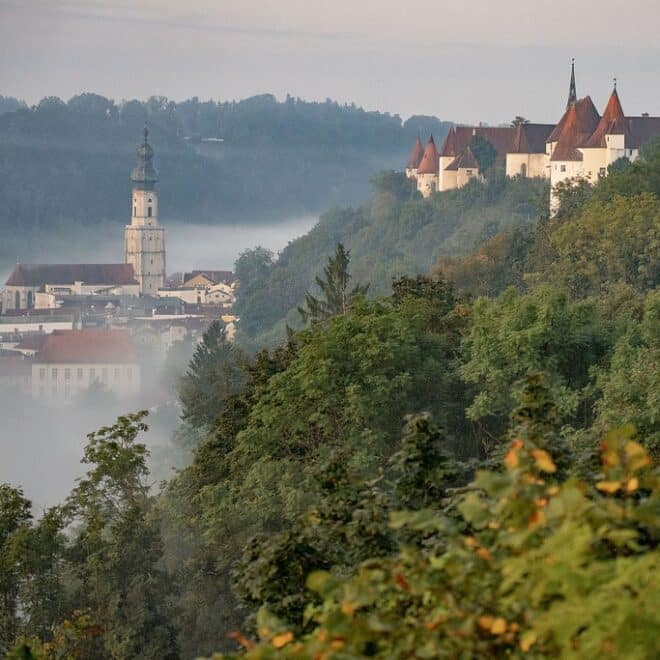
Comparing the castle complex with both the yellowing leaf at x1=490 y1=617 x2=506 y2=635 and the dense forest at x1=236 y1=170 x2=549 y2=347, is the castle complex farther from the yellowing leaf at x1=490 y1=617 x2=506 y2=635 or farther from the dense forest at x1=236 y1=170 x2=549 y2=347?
the yellowing leaf at x1=490 y1=617 x2=506 y2=635

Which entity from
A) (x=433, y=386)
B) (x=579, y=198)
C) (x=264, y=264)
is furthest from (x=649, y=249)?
(x=264, y=264)

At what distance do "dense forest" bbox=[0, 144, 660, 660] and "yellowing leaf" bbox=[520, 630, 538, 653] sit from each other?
1cm

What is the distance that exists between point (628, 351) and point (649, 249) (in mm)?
24245

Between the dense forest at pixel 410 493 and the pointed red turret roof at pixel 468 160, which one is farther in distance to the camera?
the pointed red turret roof at pixel 468 160

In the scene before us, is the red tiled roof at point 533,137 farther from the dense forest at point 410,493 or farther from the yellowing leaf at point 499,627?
the yellowing leaf at point 499,627

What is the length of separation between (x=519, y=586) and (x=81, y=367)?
159297 millimetres

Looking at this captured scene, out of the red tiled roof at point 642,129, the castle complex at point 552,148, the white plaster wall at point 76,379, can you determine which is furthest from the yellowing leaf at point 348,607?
the white plaster wall at point 76,379

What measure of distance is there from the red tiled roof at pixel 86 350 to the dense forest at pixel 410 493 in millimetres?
99309

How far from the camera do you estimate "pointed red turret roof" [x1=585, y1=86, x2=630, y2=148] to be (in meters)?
94.4

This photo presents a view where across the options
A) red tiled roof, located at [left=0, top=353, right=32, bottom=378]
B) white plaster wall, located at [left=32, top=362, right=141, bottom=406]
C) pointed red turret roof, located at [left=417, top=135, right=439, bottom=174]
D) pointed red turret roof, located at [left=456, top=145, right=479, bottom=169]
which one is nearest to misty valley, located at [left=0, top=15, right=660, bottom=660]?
pointed red turret roof, located at [left=456, top=145, right=479, bottom=169]

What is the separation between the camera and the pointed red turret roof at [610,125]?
94438 mm

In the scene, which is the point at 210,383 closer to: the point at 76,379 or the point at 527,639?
the point at 527,639

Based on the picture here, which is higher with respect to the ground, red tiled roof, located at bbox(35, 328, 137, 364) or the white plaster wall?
red tiled roof, located at bbox(35, 328, 137, 364)

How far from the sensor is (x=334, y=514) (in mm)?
12703
